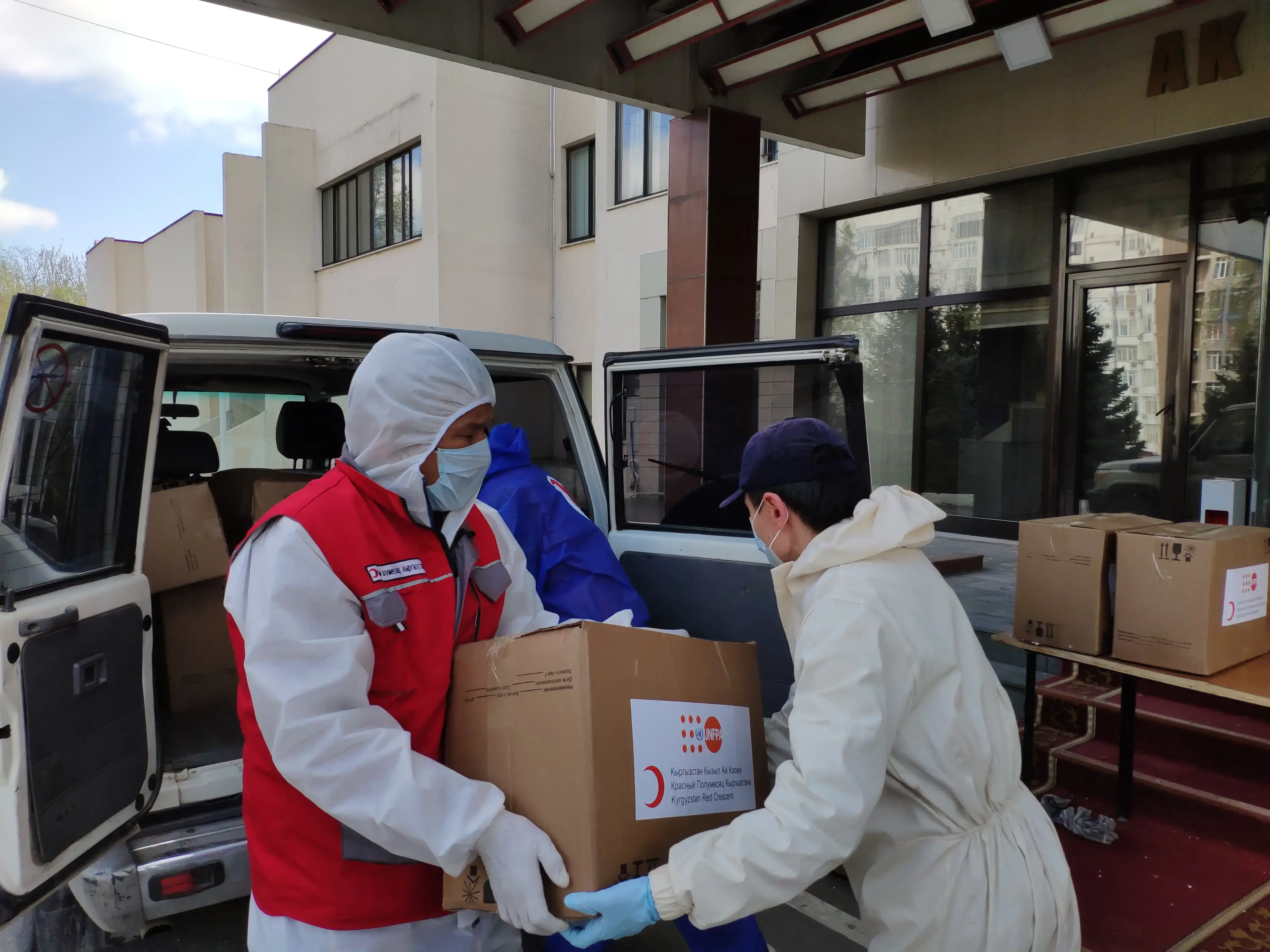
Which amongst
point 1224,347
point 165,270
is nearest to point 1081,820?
point 1224,347

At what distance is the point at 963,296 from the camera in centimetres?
779

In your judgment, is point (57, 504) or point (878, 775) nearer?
point (878, 775)

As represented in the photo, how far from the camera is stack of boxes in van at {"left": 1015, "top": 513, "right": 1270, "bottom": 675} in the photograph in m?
2.95

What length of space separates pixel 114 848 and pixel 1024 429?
23.7 feet

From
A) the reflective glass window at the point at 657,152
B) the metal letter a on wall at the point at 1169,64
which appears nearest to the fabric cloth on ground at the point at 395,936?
the metal letter a on wall at the point at 1169,64

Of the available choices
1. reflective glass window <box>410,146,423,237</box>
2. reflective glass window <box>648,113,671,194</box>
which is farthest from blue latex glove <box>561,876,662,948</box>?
reflective glass window <box>410,146,423,237</box>

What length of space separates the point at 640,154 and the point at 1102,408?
23.3 feet

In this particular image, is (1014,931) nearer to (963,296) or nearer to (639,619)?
(639,619)

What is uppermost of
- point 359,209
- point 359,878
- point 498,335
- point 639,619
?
point 359,209

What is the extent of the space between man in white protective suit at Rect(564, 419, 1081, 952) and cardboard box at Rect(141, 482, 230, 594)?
2.02 meters

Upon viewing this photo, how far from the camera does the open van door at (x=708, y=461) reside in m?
2.90

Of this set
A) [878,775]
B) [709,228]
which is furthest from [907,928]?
[709,228]

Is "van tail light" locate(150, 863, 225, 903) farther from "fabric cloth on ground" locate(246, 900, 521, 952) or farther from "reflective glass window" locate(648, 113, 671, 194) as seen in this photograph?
"reflective glass window" locate(648, 113, 671, 194)

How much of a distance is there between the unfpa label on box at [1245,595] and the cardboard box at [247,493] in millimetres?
3256
